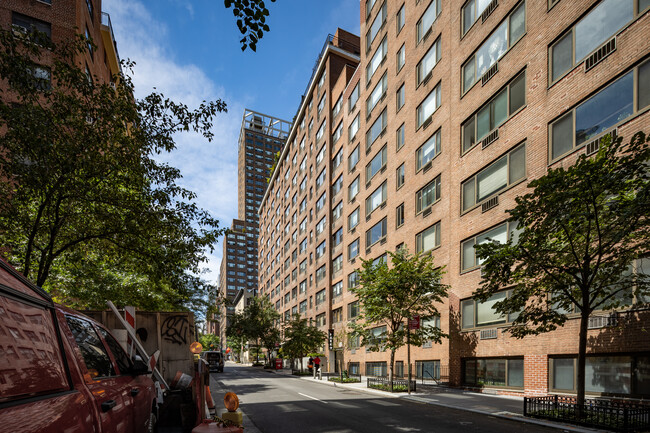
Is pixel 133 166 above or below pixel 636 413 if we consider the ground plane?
above

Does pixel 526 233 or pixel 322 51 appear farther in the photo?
pixel 322 51

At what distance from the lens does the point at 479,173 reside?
22.2 m

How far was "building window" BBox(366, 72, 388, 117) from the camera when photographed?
3584cm

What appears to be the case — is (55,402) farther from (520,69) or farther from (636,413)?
(520,69)

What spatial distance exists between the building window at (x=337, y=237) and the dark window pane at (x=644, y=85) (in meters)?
33.0

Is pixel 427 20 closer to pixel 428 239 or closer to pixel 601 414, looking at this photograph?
pixel 428 239

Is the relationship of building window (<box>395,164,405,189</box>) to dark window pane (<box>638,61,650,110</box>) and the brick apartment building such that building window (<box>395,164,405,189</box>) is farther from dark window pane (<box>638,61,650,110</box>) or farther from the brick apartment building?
the brick apartment building

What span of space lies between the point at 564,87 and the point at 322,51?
39.6 metres

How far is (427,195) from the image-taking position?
27.7 metres

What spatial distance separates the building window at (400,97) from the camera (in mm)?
32438

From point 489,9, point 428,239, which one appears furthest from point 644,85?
point 428,239

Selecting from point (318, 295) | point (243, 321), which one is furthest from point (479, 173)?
point (243, 321)

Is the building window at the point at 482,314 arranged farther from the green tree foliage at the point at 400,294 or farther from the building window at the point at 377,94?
the building window at the point at 377,94

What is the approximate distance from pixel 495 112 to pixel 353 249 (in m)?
22.5
